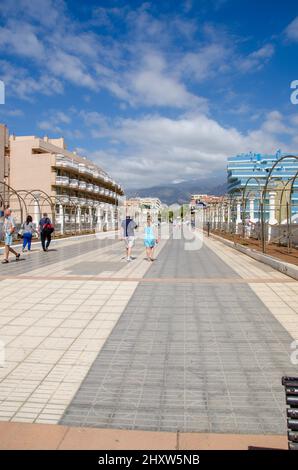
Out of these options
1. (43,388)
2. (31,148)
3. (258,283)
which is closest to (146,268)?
(258,283)

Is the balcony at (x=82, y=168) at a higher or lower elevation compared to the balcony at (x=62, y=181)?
higher

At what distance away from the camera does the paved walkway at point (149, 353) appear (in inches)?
122

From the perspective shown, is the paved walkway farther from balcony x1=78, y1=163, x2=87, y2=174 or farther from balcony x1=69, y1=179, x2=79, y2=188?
balcony x1=78, y1=163, x2=87, y2=174

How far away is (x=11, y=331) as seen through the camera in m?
5.12

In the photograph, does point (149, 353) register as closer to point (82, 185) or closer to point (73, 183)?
point (73, 183)

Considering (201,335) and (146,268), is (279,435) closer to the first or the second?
(201,335)

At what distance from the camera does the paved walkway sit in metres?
3.10

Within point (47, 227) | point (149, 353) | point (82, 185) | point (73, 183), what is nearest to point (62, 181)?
point (73, 183)

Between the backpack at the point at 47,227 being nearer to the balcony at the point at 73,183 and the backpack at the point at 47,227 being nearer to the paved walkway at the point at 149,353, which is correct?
the paved walkway at the point at 149,353

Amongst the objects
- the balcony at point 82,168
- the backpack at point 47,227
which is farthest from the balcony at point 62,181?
the backpack at point 47,227

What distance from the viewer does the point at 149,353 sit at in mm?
4375

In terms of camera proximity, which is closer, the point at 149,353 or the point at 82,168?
the point at 149,353

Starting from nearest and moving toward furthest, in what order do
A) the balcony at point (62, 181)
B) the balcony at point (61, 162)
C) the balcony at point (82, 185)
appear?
the balcony at point (62, 181), the balcony at point (61, 162), the balcony at point (82, 185)

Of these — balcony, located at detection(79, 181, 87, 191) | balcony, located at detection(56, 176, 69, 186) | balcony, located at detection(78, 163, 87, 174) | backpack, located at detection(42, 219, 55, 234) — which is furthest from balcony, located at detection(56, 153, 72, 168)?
backpack, located at detection(42, 219, 55, 234)
